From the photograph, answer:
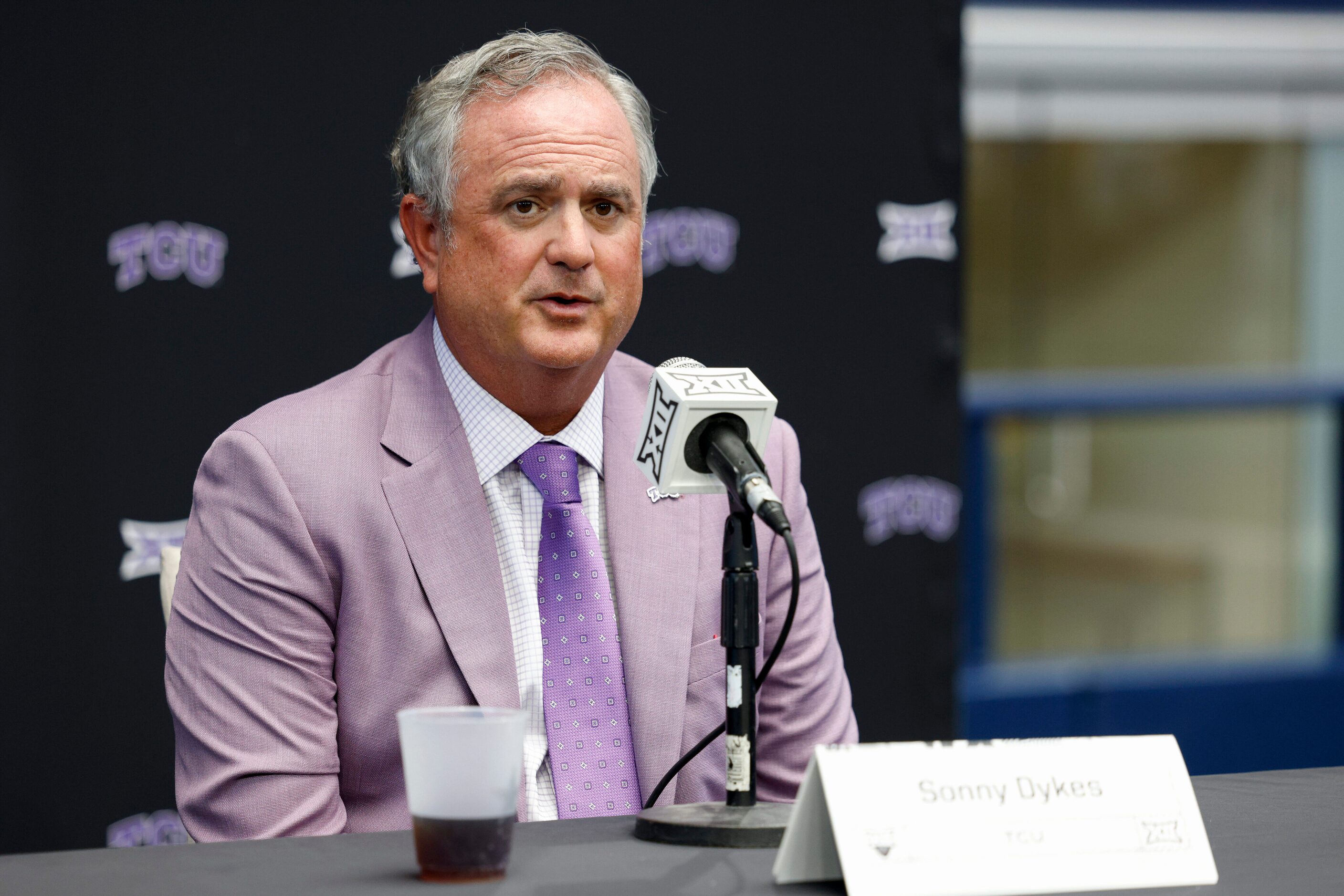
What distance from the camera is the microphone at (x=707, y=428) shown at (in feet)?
3.47

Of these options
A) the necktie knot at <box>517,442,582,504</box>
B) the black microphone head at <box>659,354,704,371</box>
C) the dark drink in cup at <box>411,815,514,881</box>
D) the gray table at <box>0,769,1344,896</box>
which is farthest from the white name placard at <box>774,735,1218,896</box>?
the necktie knot at <box>517,442,582,504</box>

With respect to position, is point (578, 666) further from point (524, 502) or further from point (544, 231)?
point (544, 231)

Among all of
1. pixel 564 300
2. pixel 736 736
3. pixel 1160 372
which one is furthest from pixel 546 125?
pixel 1160 372

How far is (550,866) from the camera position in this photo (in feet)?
3.14

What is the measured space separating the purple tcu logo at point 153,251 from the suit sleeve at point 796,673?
0.95 metres

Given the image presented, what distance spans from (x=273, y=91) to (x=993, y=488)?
107 inches

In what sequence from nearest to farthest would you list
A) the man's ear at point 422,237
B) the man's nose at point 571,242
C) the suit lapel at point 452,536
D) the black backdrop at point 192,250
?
1. the suit lapel at point 452,536
2. the man's nose at point 571,242
3. the man's ear at point 422,237
4. the black backdrop at point 192,250

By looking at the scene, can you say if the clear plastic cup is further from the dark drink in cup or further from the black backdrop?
the black backdrop

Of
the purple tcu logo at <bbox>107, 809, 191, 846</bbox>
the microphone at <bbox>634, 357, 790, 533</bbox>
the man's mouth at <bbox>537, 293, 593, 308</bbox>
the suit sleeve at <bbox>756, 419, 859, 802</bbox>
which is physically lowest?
the purple tcu logo at <bbox>107, 809, 191, 846</bbox>

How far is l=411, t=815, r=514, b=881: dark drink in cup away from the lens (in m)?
0.91

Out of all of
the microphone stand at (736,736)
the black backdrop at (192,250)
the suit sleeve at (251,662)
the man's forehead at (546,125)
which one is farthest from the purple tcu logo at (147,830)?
the microphone stand at (736,736)

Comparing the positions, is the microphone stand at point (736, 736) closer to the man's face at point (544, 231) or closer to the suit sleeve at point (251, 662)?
the suit sleeve at point (251, 662)

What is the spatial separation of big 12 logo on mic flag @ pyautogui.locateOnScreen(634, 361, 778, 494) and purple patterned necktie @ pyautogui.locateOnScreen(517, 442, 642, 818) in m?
0.46

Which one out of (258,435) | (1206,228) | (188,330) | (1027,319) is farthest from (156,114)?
(1206,228)
